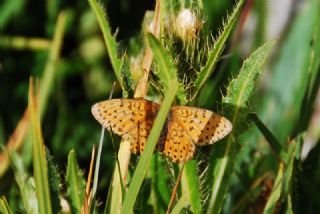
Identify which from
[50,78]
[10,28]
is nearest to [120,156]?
[50,78]

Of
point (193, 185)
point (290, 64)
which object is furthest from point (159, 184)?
point (290, 64)

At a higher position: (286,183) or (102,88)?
(286,183)

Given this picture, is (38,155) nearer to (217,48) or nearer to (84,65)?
(217,48)

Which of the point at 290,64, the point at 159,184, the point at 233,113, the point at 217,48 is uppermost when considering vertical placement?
the point at 217,48

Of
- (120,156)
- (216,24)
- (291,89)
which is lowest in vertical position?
(291,89)

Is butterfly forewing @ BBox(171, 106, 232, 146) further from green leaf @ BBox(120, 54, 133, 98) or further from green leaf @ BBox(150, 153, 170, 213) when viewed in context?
green leaf @ BBox(150, 153, 170, 213)

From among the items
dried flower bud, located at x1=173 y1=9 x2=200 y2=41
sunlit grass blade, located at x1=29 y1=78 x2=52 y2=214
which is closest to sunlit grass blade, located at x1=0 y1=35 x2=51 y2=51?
dried flower bud, located at x1=173 y1=9 x2=200 y2=41

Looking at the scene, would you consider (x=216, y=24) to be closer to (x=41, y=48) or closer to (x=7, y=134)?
(x=41, y=48)
